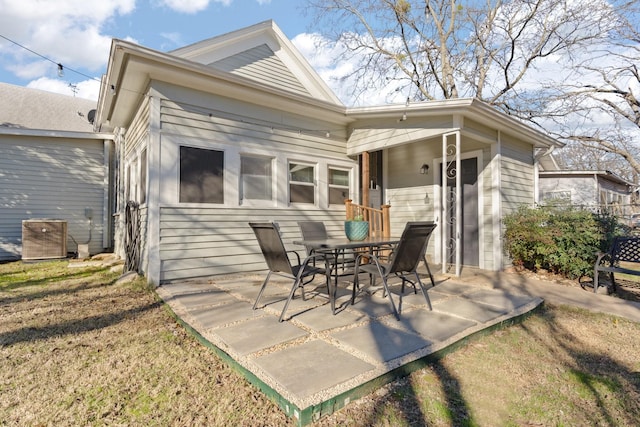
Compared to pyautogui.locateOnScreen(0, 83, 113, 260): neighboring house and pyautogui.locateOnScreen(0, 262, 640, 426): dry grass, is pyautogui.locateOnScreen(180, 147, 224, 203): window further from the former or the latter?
pyautogui.locateOnScreen(0, 83, 113, 260): neighboring house

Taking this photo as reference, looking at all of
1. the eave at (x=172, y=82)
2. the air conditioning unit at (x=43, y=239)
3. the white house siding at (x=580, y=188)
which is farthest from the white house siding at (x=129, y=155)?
the white house siding at (x=580, y=188)

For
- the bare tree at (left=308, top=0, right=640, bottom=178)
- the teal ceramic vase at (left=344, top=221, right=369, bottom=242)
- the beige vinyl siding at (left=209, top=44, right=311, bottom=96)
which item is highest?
the bare tree at (left=308, top=0, right=640, bottom=178)

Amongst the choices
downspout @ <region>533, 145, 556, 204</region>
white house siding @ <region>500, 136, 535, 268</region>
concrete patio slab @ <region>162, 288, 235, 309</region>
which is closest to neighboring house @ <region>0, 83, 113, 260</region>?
concrete patio slab @ <region>162, 288, 235, 309</region>

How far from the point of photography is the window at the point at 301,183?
6059mm

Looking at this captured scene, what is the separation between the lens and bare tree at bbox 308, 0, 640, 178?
34.9 feet

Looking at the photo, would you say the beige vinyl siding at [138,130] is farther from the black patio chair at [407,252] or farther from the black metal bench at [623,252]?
the black metal bench at [623,252]

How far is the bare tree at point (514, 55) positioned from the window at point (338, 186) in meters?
8.34

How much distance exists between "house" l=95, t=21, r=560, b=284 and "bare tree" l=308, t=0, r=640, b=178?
6.69 metres

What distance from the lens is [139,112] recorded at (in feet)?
18.2

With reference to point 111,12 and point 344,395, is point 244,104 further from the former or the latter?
point 111,12

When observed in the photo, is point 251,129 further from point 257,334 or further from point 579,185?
point 579,185

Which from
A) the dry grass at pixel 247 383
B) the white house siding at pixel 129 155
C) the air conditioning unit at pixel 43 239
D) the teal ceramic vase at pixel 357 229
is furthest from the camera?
the air conditioning unit at pixel 43 239

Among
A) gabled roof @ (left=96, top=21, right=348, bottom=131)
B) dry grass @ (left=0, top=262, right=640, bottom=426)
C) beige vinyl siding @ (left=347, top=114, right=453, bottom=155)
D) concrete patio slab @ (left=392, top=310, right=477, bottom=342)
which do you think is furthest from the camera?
beige vinyl siding @ (left=347, top=114, right=453, bottom=155)

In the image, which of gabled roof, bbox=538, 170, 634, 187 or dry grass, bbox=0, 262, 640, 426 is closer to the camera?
dry grass, bbox=0, 262, 640, 426
